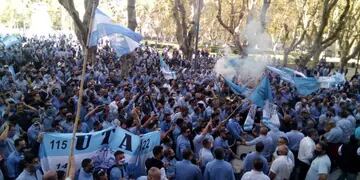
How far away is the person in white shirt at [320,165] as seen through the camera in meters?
7.76

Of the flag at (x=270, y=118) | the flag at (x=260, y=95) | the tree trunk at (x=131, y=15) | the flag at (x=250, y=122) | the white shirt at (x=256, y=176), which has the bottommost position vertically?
the flag at (x=250, y=122)

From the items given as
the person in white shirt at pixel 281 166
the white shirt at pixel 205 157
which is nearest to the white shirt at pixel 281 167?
the person in white shirt at pixel 281 166

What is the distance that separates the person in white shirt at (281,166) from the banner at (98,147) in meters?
1.96

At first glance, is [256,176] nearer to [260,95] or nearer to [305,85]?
[260,95]

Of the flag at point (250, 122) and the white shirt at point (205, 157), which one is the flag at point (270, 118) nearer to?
the flag at point (250, 122)

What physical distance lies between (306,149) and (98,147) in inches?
153

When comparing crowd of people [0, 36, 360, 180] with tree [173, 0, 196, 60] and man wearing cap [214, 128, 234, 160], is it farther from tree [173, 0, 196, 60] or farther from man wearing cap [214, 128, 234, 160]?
tree [173, 0, 196, 60]

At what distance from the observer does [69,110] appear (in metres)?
10.3

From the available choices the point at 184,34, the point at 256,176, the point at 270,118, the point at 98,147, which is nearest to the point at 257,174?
the point at 256,176

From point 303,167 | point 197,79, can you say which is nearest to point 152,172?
point 303,167

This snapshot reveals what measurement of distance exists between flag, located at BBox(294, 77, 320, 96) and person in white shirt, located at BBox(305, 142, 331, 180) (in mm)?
6629

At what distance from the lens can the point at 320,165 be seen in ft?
25.7

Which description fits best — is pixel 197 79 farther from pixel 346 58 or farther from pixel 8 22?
pixel 8 22

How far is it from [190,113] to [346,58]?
30033mm
